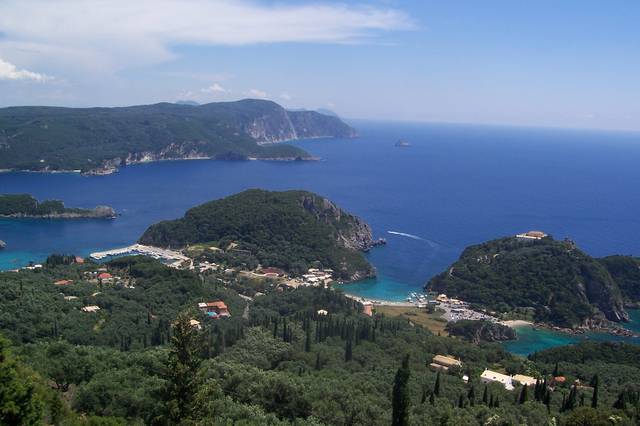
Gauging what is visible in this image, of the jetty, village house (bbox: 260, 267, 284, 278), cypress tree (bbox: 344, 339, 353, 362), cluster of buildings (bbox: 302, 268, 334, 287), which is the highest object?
cypress tree (bbox: 344, 339, 353, 362)

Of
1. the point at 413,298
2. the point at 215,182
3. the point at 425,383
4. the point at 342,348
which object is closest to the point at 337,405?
the point at 425,383

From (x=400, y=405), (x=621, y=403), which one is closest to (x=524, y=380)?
(x=621, y=403)

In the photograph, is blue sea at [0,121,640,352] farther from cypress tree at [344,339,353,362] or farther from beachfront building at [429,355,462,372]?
cypress tree at [344,339,353,362]

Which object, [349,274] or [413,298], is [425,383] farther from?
[349,274]

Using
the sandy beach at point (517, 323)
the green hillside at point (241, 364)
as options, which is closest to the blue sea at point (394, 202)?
the sandy beach at point (517, 323)

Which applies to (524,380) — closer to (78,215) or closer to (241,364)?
(241,364)

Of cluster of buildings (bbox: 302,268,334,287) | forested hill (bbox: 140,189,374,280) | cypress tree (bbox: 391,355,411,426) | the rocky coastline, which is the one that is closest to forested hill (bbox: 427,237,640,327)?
cluster of buildings (bbox: 302,268,334,287)

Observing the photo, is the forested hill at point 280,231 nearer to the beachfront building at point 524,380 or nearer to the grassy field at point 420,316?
the grassy field at point 420,316
